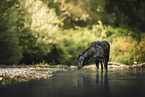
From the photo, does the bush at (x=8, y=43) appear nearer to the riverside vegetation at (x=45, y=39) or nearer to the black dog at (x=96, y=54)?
the riverside vegetation at (x=45, y=39)

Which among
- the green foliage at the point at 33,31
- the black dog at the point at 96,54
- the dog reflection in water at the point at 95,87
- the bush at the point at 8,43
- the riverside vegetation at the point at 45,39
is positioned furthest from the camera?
the green foliage at the point at 33,31

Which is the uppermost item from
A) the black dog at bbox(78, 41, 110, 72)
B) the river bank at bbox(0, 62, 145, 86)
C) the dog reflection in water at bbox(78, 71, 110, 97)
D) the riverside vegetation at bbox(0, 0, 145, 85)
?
the riverside vegetation at bbox(0, 0, 145, 85)

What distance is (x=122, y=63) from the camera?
23453mm

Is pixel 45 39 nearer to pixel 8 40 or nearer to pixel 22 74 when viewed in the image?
pixel 8 40

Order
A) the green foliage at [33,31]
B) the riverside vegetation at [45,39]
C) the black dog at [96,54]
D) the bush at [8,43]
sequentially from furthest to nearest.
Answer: the green foliage at [33,31]
the riverside vegetation at [45,39]
the bush at [8,43]
the black dog at [96,54]

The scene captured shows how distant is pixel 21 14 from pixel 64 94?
19236 mm

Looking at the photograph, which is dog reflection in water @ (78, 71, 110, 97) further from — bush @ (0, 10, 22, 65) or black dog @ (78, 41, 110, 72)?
bush @ (0, 10, 22, 65)

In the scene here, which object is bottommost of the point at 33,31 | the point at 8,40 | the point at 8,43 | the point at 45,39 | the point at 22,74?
the point at 22,74

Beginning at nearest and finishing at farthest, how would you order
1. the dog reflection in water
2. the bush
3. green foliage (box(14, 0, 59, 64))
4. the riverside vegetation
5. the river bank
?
the dog reflection in water → the river bank → the bush → the riverside vegetation → green foliage (box(14, 0, 59, 64))

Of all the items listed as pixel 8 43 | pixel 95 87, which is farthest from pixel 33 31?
pixel 95 87

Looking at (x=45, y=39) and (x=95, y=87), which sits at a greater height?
(x=45, y=39)

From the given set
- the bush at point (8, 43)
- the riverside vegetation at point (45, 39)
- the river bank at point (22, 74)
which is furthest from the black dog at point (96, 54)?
the bush at point (8, 43)

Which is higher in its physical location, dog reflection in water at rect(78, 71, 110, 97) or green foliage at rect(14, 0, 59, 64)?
green foliage at rect(14, 0, 59, 64)

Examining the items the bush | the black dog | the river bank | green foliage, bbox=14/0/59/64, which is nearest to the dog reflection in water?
the river bank
